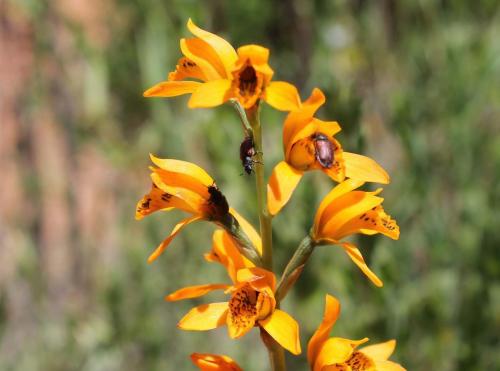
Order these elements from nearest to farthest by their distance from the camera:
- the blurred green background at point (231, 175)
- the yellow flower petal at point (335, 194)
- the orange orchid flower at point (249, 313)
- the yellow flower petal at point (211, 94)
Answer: the yellow flower petal at point (211, 94)
the orange orchid flower at point (249, 313)
the yellow flower petal at point (335, 194)
the blurred green background at point (231, 175)

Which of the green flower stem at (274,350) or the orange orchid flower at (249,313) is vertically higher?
the orange orchid flower at (249,313)

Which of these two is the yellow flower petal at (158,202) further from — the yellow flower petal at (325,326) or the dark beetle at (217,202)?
the yellow flower petal at (325,326)

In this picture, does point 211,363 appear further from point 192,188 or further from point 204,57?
point 204,57

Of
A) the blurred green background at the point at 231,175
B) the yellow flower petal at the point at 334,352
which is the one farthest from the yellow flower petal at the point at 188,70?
the blurred green background at the point at 231,175

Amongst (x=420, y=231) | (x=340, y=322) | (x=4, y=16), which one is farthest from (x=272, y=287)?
(x=4, y=16)

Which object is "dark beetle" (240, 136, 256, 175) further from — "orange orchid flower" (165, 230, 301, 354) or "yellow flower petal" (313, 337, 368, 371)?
"yellow flower petal" (313, 337, 368, 371)

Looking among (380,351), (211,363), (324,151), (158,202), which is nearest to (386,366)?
(380,351)
